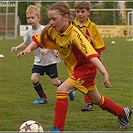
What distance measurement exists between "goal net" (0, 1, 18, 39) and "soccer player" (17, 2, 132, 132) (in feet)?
81.6

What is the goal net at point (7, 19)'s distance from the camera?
99.1 ft

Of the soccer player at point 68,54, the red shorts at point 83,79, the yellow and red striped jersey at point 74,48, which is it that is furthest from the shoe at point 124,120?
the yellow and red striped jersey at point 74,48

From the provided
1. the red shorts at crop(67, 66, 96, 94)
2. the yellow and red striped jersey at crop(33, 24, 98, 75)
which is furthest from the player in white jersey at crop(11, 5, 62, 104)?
the red shorts at crop(67, 66, 96, 94)

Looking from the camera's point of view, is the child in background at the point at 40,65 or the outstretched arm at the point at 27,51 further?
the child in background at the point at 40,65

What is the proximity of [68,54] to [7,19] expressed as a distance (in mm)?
25912

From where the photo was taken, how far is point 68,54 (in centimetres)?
506

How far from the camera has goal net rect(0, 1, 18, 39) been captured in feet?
99.1

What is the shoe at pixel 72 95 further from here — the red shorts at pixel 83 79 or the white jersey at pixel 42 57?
the red shorts at pixel 83 79

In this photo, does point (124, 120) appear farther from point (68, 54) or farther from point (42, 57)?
point (42, 57)

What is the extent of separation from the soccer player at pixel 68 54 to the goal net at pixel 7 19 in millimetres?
24885

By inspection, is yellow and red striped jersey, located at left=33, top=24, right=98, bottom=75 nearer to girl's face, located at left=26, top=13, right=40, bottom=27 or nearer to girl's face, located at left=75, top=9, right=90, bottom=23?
girl's face, located at left=75, top=9, right=90, bottom=23

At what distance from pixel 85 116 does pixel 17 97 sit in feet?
6.73

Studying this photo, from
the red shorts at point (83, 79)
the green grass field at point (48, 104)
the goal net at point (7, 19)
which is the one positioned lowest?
the green grass field at point (48, 104)

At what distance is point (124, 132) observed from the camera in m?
4.98
